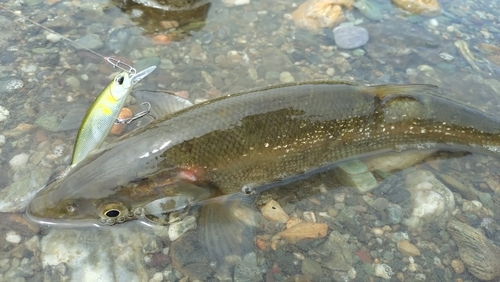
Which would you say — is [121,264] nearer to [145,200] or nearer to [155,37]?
[145,200]

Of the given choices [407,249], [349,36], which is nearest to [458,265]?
[407,249]

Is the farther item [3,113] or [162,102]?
[3,113]

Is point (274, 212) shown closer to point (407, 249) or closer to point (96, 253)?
point (407, 249)

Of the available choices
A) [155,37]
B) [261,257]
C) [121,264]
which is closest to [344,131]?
[261,257]

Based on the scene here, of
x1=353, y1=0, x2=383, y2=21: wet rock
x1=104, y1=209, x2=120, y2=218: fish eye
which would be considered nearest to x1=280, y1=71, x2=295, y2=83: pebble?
x1=353, y1=0, x2=383, y2=21: wet rock

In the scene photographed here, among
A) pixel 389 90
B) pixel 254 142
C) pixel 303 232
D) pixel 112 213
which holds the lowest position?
pixel 303 232

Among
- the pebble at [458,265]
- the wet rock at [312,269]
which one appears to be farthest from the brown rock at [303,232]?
the pebble at [458,265]
